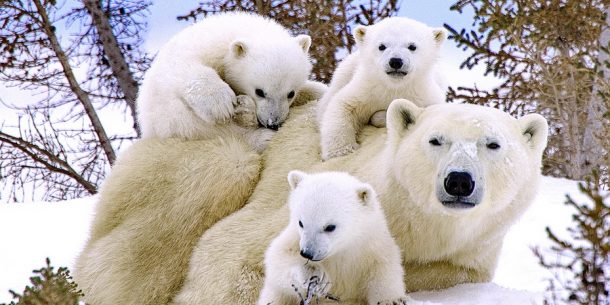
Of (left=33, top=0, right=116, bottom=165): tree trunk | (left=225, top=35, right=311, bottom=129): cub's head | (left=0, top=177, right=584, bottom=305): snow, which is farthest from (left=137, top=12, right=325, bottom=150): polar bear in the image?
(left=33, top=0, right=116, bottom=165): tree trunk

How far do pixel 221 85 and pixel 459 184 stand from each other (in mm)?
1889

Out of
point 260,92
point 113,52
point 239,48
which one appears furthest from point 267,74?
point 113,52

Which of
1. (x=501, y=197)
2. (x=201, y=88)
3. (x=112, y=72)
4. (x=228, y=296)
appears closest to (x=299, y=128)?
(x=201, y=88)

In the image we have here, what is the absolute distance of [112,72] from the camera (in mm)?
10820

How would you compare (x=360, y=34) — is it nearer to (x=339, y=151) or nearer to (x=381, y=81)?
(x=381, y=81)

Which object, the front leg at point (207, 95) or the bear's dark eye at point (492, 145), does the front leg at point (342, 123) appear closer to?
the front leg at point (207, 95)

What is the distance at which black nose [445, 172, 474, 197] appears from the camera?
344cm

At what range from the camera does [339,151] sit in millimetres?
4480

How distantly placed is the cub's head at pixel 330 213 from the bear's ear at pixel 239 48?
1547 millimetres

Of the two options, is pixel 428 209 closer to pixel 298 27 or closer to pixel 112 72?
pixel 298 27

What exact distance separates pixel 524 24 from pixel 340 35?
2187 mm

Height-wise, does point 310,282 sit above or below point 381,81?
below

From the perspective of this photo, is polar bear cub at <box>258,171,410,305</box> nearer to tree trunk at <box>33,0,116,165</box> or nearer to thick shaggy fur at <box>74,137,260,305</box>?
thick shaggy fur at <box>74,137,260,305</box>

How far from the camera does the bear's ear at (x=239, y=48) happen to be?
16.7 feet
